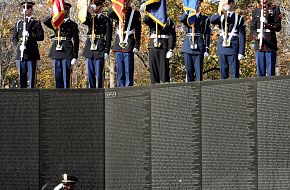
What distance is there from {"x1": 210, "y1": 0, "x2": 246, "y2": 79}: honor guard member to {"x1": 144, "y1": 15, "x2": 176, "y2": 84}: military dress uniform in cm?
87

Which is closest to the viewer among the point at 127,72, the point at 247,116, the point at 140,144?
the point at 247,116

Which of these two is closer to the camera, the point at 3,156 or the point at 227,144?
the point at 227,144

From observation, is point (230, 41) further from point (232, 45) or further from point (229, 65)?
point (229, 65)

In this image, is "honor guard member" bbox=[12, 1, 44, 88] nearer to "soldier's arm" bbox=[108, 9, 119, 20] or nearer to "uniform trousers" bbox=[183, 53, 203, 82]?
"soldier's arm" bbox=[108, 9, 119, 20]

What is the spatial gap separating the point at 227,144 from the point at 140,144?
5.63ft

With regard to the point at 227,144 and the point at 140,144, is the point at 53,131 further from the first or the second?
the point at 227,144

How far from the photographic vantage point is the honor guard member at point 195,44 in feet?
55.2

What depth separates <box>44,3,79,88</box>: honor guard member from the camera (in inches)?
695

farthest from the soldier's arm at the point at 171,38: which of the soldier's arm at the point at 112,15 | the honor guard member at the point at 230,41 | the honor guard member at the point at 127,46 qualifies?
the soldier's arm at the point at 112,15

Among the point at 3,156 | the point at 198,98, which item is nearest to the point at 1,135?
the point at 3,156

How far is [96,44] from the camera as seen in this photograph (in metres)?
17.5

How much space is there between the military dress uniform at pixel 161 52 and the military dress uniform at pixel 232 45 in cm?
86

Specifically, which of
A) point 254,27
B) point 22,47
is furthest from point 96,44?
point 254,27

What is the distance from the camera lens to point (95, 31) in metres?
17.6
